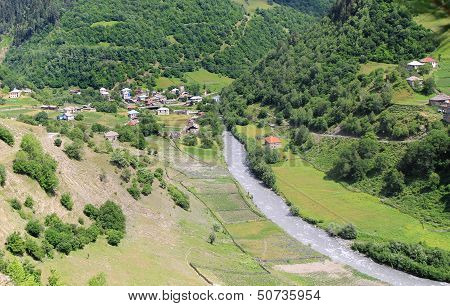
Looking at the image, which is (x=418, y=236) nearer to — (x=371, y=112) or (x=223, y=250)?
(x=223, y=250)

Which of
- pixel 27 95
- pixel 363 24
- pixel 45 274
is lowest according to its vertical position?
pixel 27 95

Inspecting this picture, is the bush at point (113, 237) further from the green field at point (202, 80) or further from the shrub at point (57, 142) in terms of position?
the green field at point (202, 80)

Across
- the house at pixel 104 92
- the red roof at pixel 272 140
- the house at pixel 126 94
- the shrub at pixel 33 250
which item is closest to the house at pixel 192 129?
the red roof at pixel 272 140

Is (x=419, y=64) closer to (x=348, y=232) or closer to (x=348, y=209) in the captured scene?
(x=348, y=209)

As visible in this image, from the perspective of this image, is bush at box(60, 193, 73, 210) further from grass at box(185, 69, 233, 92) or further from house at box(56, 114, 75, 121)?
grass at box(185, 69, 233, 92)

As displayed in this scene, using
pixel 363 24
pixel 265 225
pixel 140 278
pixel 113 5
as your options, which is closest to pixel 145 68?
pixel 113 5
